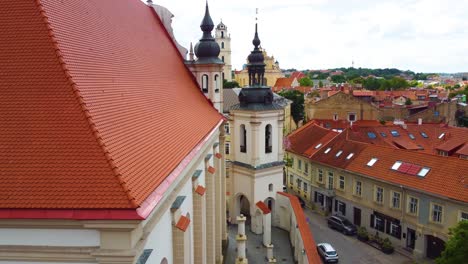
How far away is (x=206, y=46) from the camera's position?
28125 millimetres

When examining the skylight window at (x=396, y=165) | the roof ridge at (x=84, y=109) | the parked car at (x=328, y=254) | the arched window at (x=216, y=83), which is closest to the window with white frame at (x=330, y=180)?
the skylight window at (x=396, y=165)

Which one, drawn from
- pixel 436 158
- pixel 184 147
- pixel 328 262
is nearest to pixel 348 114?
pixel 436 158

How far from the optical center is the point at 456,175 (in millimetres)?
26844

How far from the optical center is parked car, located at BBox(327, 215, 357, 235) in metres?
32.2

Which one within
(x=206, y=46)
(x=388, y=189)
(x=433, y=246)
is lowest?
(x=433, y=246)

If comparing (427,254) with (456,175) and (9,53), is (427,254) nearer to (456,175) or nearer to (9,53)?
(456,175)

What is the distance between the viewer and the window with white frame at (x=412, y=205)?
2822cm

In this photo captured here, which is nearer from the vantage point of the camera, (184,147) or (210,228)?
(184,147)

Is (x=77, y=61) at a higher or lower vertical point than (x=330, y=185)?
higher

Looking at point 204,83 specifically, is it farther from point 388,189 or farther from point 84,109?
point 84,109

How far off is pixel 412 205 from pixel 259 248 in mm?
10667

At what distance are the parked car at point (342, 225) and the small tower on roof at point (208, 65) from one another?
13204 millimetres

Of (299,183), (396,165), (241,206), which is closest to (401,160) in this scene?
(396,165)

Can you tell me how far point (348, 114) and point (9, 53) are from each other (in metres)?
57.5
